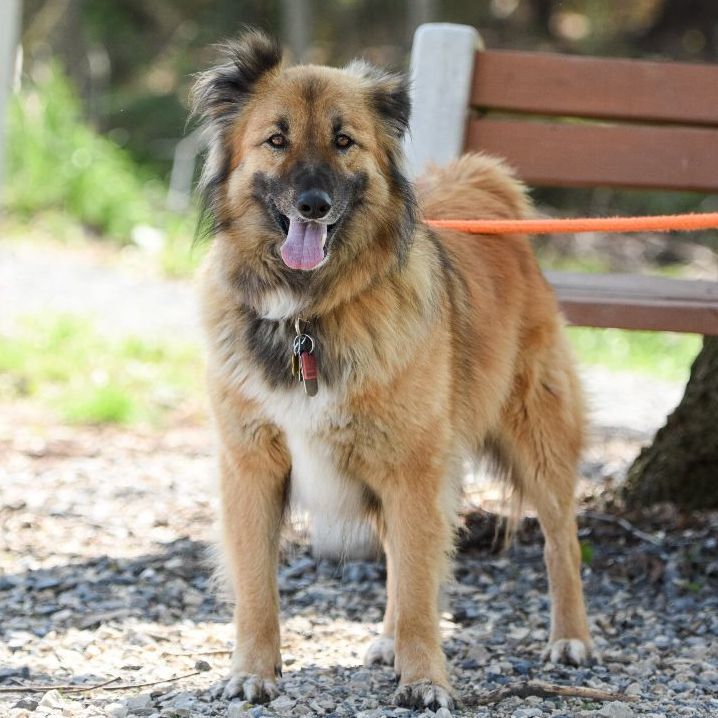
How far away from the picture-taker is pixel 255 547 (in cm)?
320

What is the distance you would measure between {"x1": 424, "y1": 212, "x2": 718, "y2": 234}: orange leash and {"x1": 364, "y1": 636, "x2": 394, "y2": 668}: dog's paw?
132 centimetres

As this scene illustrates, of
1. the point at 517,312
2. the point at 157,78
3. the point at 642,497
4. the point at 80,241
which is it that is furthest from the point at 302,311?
the point at 157,78

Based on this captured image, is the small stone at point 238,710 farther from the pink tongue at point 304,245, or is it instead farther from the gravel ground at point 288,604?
the pink tongue at point 304,245

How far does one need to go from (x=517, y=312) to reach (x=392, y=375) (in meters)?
0.81

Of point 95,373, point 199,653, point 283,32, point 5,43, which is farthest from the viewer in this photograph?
point 283,32

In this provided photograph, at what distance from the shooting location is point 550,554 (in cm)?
369

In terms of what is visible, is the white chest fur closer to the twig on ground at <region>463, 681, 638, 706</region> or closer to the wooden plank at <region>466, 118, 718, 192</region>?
the twig on ground at <region>463, 681, 638, 706</region>

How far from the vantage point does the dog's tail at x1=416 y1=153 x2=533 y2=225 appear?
150 inches

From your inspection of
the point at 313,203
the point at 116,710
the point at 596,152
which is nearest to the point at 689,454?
the point at 596,152

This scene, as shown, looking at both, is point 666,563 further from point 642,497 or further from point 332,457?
point 332,457

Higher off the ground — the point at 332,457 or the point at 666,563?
the point at 332,457

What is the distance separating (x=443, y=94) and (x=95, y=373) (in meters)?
3.25

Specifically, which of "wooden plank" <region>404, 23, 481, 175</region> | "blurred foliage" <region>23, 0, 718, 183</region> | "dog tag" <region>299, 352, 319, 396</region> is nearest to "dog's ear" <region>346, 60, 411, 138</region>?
"dog tag" <region>299, 352, 319, 396</region>

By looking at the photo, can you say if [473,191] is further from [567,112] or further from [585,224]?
[567,112]
